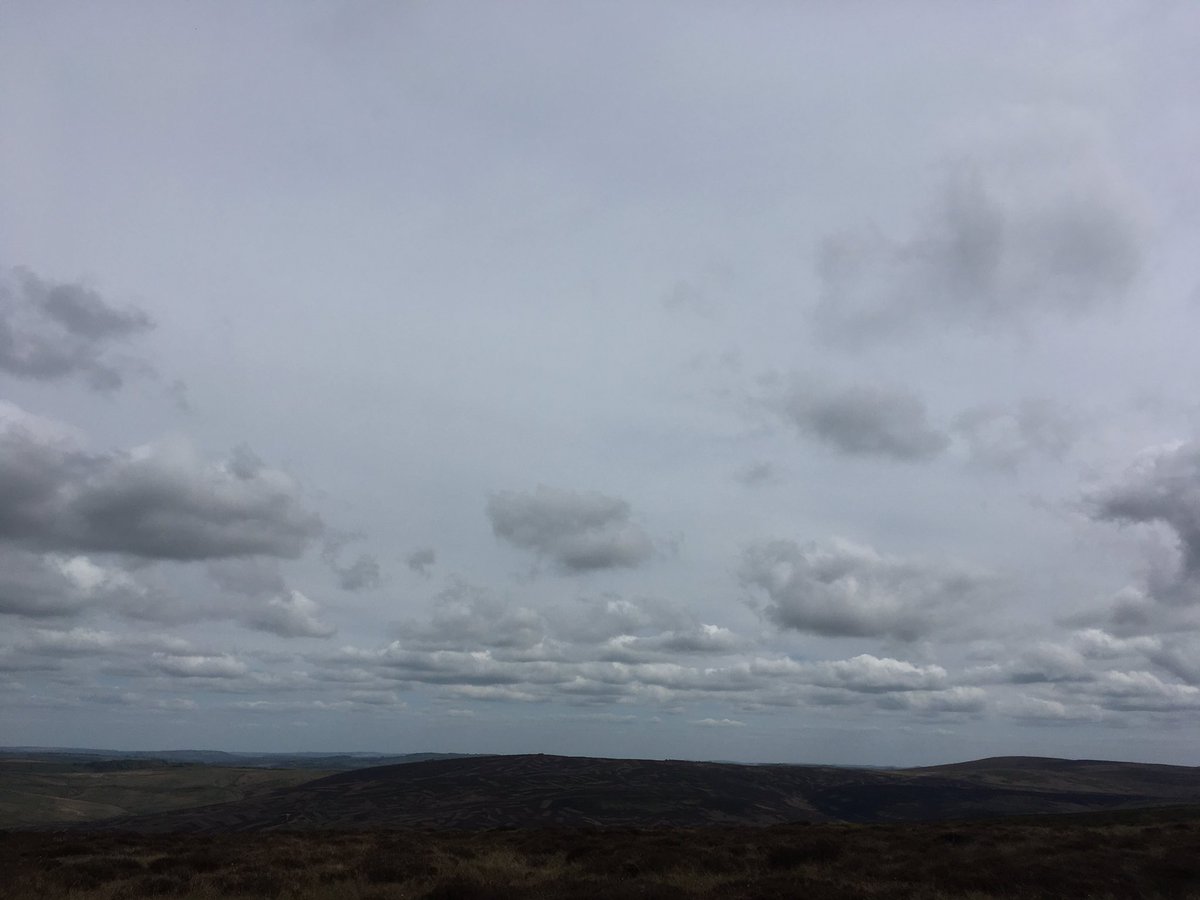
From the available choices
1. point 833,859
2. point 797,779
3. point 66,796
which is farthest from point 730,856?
point 66,796

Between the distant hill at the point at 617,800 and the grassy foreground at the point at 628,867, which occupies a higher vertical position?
the grassy foreground at the point at 628,867

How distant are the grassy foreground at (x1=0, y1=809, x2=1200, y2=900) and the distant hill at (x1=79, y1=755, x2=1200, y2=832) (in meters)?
71.4

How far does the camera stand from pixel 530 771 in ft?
620

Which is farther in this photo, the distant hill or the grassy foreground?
the distant hill

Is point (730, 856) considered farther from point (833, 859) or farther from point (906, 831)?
point (906, 831)

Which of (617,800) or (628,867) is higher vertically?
(628,867)

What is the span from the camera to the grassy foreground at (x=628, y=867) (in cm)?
2559

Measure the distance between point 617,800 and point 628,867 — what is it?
384 ft

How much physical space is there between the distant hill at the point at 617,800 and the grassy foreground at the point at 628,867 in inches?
2810

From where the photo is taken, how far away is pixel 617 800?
139250 mm

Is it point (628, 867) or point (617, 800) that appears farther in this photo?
point (617, 800)

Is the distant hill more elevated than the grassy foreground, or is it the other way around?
the grassy foreground

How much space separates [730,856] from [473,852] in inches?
466

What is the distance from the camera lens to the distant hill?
122 meters
